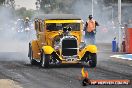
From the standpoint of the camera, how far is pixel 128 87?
1475 cm

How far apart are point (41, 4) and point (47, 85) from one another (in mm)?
64991

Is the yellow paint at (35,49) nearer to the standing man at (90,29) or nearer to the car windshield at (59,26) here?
the car windshield at (59,26)

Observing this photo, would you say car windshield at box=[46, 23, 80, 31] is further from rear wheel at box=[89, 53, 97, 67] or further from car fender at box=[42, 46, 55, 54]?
rear wheel at box=[89, 53, 97, 67]

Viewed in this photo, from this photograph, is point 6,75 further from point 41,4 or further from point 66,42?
point 41,4

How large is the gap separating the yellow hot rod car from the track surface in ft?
1.19

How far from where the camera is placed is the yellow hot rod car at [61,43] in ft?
68.2

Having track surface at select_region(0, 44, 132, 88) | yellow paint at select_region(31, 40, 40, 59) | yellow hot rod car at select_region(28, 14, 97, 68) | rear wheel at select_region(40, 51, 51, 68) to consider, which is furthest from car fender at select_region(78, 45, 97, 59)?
yellow paint at select_region(31, 40, 40, 59)

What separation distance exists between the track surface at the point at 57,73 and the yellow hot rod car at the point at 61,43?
363 millimetres

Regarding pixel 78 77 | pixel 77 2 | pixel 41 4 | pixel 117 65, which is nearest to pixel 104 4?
pixel 77 2

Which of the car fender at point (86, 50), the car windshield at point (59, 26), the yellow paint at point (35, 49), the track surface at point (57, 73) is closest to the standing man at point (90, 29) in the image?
the track surface at point (57, 73)

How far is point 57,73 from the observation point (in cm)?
1883

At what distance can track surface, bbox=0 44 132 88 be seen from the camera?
15.9 m

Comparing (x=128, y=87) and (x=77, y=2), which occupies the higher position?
(x=77, y=2)

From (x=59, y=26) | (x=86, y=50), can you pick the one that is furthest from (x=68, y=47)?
(x=59, y=26)
